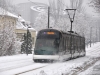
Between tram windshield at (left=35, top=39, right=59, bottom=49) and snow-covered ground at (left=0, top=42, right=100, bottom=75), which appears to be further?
tram windshield at (left=35, top=39, right=59, bottom=49)

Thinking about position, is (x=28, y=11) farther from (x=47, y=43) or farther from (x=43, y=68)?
(x=43, y=68)

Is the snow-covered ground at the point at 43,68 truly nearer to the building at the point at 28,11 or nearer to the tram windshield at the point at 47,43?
the tram windshield at the point at 47,43

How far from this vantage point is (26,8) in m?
136

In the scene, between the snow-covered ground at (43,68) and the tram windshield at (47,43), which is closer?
the snow-covered ground at (43,68)

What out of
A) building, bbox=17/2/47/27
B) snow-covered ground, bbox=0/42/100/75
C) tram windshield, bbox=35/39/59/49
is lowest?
snow-covered ground, bbox=0/42/100/75

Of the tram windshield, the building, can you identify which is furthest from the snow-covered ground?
the building

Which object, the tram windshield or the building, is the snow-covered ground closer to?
the tram windshield

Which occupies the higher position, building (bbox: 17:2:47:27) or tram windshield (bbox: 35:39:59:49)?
building (bbox: 17:2:47:27)

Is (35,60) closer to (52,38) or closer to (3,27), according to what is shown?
(52,38)

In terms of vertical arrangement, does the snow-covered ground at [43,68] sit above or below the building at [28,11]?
below

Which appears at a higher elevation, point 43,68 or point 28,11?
point 28,11

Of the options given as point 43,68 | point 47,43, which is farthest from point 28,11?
point 43,68

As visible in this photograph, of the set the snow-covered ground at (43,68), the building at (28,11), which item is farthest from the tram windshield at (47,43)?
the building at (28,11)

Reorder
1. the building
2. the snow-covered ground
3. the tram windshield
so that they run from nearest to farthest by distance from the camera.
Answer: the snow-covered ground, the tram windshield, the building
